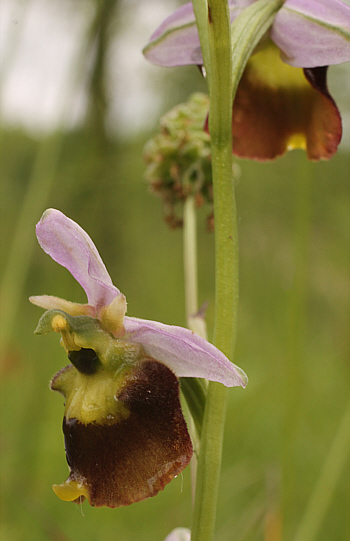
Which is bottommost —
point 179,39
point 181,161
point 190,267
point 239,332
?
point 239,332

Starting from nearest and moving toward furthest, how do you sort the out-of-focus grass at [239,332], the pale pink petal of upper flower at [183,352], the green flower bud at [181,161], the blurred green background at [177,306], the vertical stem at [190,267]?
the pale pink petal of upper flower at [183,352] → the vertical stem at [190,267] → the green flower bud at [181,161] → the blurred green background at [177,306] → the out-of-focus grass at [239,332]

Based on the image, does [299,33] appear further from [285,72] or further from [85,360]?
[85,360]

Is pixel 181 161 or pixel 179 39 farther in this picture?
pixel 181 161

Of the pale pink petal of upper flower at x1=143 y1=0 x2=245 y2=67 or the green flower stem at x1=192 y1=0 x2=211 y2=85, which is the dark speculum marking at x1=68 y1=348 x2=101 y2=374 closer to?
the green flower stem at x1=192 y1=0 x2=211 y2=85

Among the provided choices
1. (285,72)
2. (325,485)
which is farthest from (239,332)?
(285,72)

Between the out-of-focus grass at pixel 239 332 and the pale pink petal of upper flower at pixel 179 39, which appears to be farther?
the out-of-focus grass at pixel 239 332

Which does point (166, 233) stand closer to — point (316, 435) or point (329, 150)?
point (316, 435)

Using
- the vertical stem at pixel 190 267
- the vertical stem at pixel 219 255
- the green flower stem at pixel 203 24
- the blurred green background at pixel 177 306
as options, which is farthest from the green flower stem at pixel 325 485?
the green flower stem at pixel 203 24

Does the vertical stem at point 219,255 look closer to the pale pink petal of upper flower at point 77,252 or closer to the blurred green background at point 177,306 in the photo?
the pale pink petal of upper flower at point 77,252
